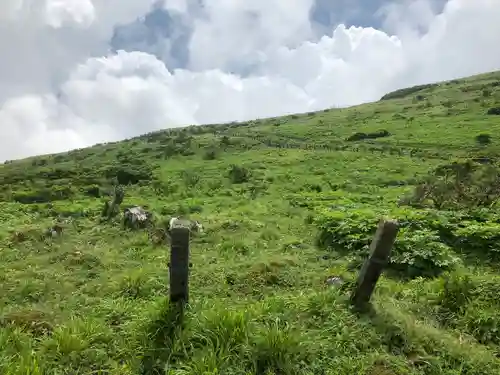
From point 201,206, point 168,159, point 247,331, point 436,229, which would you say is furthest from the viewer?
point 168,159

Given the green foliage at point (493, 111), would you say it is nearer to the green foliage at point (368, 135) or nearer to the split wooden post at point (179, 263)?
the green foliage at point (368, 135)

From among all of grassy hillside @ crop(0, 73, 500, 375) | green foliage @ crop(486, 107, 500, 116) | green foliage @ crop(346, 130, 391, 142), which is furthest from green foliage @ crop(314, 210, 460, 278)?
green foliage @ crop(486, 107, 500, 116)

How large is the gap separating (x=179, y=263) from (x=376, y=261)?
10.5ft

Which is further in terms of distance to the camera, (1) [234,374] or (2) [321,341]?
(2) [321,341]

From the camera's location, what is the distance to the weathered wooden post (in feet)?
25.6

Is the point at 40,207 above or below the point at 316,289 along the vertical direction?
above

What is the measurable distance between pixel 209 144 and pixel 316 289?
152 ft

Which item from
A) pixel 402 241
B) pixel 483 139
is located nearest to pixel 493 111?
pixel 483 139

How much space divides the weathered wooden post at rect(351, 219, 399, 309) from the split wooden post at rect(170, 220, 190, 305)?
9.60ft

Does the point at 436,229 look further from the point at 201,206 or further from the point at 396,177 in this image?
the point at 396,177

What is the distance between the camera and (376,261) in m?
8.00

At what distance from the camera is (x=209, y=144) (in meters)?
55.8

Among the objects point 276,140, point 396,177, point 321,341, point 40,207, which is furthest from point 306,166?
point 321,341

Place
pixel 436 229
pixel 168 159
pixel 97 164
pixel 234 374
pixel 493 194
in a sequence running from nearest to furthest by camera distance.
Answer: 1. pixel 234 374
2. pixel 436 229
3. pixel 493 194
4. pixel 168 159
5. pixel 97 164
